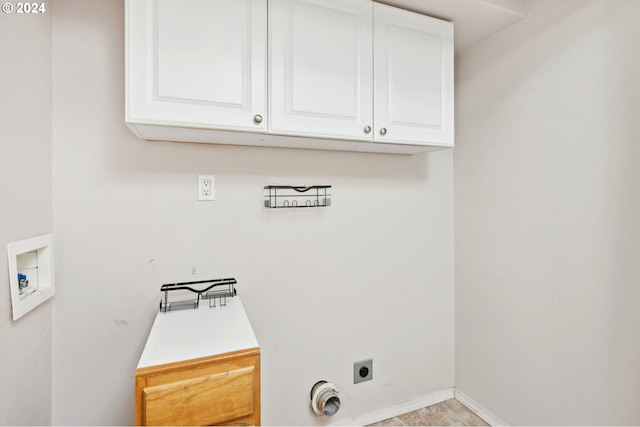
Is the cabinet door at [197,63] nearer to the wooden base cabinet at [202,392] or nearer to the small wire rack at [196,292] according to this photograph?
the small wire rack at [196,292]

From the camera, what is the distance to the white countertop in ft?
2.80

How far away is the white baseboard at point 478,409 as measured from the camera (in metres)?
1.72

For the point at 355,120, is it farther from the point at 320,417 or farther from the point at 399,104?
the point at 320,417

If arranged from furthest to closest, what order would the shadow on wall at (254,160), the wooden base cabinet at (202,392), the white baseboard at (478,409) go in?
A: the white baseboard at (478,409)
the shadow on wall at (254,160)
the wooden base cabinet at (202,392)

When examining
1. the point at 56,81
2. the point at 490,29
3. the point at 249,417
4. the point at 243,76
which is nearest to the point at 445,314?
the point at 249,417

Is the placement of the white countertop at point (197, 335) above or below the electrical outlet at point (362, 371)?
above

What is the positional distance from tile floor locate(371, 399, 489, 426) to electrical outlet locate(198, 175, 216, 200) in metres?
1.56

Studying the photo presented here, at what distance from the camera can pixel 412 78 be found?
4.95ft

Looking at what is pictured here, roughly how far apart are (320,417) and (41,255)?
1.50 m

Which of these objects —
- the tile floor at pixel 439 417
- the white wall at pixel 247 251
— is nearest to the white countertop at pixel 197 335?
the white wall at pixel 247 251

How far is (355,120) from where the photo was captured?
1.40 metres

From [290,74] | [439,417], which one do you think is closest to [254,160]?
[290,74]

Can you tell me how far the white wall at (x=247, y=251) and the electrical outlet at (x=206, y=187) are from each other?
28 millimetres

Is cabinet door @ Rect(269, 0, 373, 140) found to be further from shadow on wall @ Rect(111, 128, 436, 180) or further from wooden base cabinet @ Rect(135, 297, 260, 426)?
wooden base cabinet @ Rect(135, 297, 260, 426)
